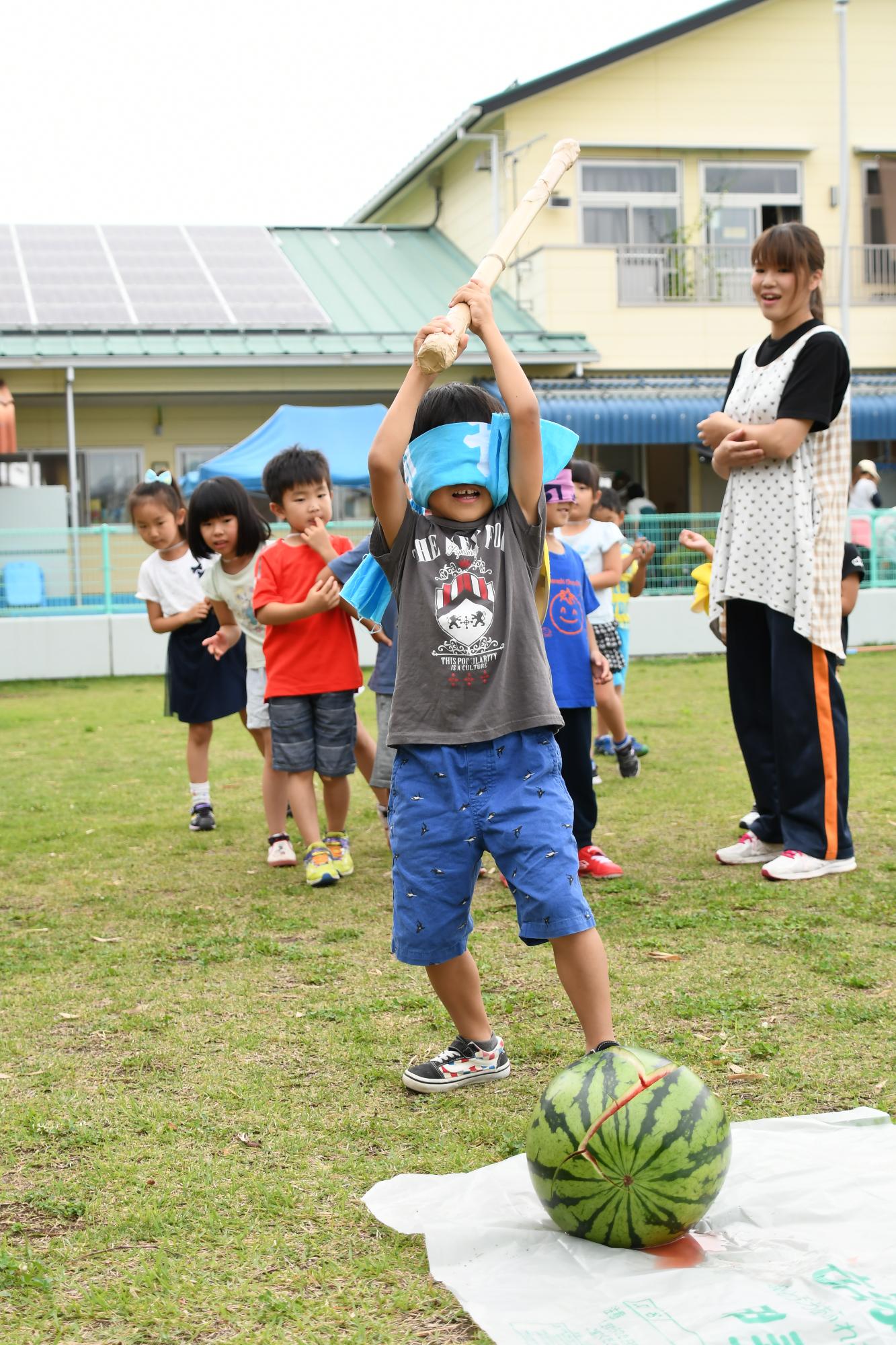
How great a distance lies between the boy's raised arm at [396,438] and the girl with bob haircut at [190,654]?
3.59 m

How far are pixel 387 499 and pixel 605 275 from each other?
1867cm

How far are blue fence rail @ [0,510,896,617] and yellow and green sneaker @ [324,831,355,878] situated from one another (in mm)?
9840

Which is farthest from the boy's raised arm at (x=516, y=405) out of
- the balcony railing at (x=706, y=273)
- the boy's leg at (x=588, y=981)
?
the balcony railing at (x=706, y=273)

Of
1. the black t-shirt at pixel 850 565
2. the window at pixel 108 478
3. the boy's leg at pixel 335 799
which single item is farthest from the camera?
the window at pixel 108 478

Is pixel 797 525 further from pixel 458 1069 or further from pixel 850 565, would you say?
pixel 458 1069

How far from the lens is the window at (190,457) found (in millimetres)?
19594

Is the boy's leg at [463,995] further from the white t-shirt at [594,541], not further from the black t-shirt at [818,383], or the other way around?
the white t-shirt at [594,541]

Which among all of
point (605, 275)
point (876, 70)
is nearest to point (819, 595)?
point (605, 275)

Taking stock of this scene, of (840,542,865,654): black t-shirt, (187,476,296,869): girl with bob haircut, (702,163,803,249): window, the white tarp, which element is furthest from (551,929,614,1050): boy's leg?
(702,163,803,249): window

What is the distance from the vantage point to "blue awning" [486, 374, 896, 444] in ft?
63.0

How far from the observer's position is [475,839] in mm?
3102

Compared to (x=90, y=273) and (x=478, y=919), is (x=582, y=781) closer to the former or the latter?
(x=478, y=919)

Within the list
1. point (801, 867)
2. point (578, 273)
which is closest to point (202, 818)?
point (801, 867)

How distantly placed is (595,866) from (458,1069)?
2.21 metres
